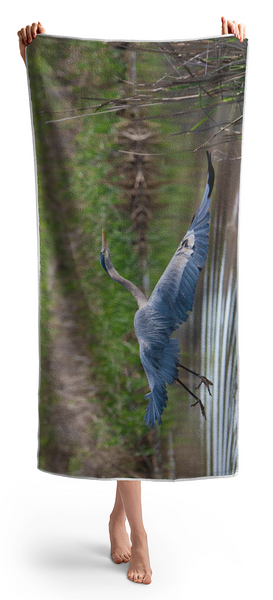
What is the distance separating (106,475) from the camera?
95.2 inches

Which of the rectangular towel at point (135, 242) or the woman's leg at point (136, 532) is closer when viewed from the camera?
the rectangular towel at point (135, 242)

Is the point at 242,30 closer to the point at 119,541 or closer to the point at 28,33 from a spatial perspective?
the point at 28,33

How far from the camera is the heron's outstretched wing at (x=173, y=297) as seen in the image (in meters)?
2.38

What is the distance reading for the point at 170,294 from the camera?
2.38 meters

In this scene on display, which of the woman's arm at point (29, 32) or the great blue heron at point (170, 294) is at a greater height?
the woman's arm at point (29, 32)

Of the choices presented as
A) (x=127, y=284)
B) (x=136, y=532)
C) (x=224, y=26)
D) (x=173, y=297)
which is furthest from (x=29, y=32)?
(x=136, y=532)

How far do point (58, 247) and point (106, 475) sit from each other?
2.65 feet

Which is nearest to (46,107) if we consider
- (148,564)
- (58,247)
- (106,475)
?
(58,247)

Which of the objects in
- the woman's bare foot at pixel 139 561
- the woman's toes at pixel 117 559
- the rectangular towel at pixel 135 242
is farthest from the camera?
the woman's toes at pixel 117 559

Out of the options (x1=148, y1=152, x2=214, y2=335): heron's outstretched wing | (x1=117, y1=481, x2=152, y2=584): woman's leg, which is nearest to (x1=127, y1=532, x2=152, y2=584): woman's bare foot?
(x1=117, y1=481, x2=152, y2=584): woman's leg

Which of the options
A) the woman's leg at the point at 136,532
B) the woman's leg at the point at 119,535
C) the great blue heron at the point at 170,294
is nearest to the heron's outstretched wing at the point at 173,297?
the great blue heron at the point at 170,294

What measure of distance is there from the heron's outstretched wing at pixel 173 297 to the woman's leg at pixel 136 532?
44 centimetres

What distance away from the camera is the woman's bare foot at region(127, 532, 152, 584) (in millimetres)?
2479

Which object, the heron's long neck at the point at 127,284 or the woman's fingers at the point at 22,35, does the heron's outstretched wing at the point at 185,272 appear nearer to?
the heron's long neck at the point at 127,284
